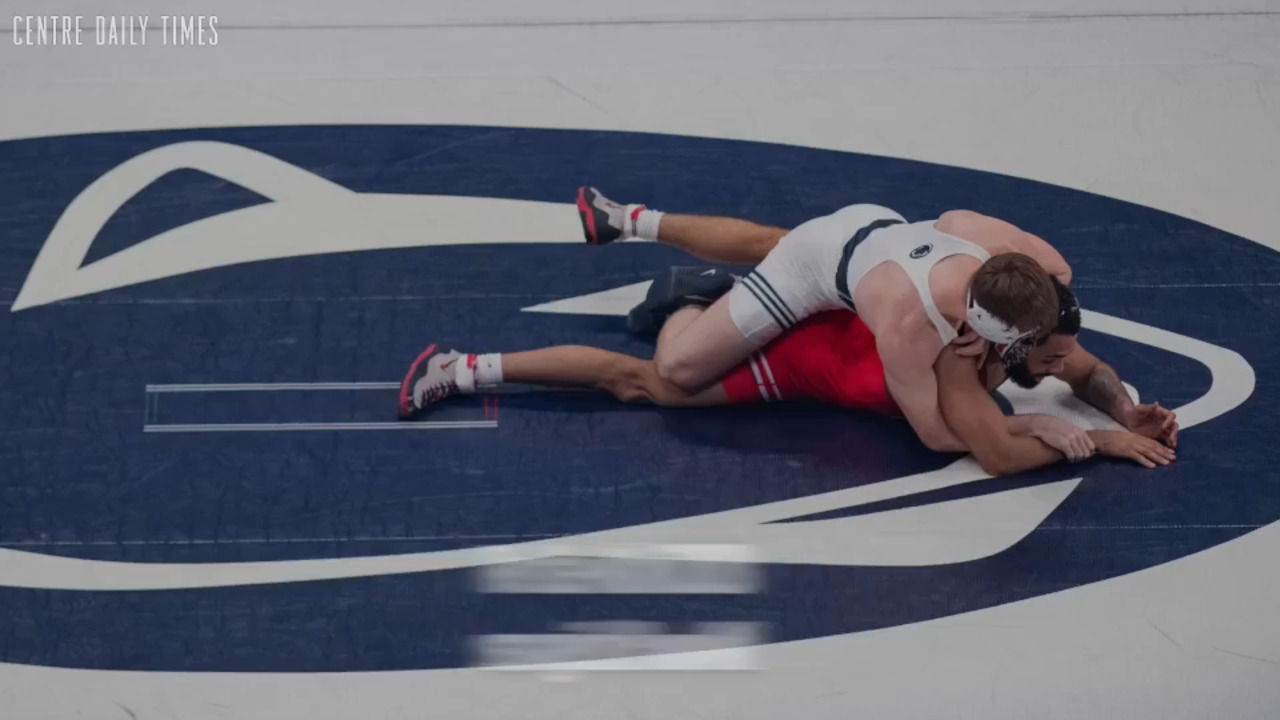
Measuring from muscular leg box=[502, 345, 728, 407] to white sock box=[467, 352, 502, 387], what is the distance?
2 cm

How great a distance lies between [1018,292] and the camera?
Result: 409 cm

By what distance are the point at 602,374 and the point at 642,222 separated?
0.58 meters

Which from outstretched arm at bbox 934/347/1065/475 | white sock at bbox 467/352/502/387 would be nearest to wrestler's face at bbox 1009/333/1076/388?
outstretched arm at bbox 934/347/1065/475

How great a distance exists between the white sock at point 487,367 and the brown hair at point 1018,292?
1585mm

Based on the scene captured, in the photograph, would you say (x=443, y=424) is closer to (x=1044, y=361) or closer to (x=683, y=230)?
(x=683, y=230)

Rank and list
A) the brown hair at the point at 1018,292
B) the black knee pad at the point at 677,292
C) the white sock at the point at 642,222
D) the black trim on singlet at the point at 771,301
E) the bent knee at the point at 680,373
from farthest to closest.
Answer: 1. the white sock at the point at 642,222
2. the black knee pad at the point at 677,292
3. the bent knee at the point at 680,373
4. the black trim on singlet at the point at 771,301
5. the brown hair at the point at 1018,292

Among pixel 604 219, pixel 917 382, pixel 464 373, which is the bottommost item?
pixel 917 382

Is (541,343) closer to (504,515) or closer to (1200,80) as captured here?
(504,515)

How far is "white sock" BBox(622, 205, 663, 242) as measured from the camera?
16.8 feet

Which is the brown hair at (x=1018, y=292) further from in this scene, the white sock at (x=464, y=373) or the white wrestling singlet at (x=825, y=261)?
the white sock at (x=464, y=373)

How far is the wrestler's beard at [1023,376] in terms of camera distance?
4.62 m

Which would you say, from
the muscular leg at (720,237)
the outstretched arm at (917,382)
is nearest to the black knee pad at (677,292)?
the muscular leg at (720,237)

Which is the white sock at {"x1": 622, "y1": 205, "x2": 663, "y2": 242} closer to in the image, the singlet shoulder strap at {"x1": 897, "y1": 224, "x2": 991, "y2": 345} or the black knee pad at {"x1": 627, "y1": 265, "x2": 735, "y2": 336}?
the black knee pad at {"x1": 627, "y1": 265, "x2": 735, "y2": 336}

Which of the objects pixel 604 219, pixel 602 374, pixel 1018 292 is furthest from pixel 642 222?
pixel 1018 292
